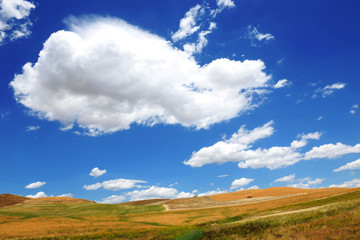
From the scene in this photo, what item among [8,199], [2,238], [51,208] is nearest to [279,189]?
[51,208]

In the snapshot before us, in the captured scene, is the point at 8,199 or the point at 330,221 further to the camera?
the point at 8,199

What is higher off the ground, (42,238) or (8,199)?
(8,199)

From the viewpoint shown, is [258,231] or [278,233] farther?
[258,231]

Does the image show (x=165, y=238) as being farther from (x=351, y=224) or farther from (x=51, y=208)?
(x=51, y=208)

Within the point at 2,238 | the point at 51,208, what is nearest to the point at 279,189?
the point at 51,208

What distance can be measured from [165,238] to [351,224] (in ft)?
55.7

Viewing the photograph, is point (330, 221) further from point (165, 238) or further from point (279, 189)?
point (279, 189)

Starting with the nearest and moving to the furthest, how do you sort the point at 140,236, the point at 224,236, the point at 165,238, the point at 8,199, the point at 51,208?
the point at 224,236, the point at 165,238, the point at 140,236, the point at 51,208, the point at 8,199

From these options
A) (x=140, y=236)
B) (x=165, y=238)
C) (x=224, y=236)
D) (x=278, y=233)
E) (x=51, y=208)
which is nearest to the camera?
(x=278, y=233)

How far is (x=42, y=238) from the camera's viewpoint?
30406 millimetres

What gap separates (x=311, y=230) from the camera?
17922mm

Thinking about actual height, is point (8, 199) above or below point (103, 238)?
above

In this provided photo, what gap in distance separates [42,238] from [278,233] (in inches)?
1148

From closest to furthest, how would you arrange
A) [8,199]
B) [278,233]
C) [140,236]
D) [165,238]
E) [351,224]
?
1. [351,224]
2. [278,233]
3. [165,238]
4. [140,236]
5. [8,199]
